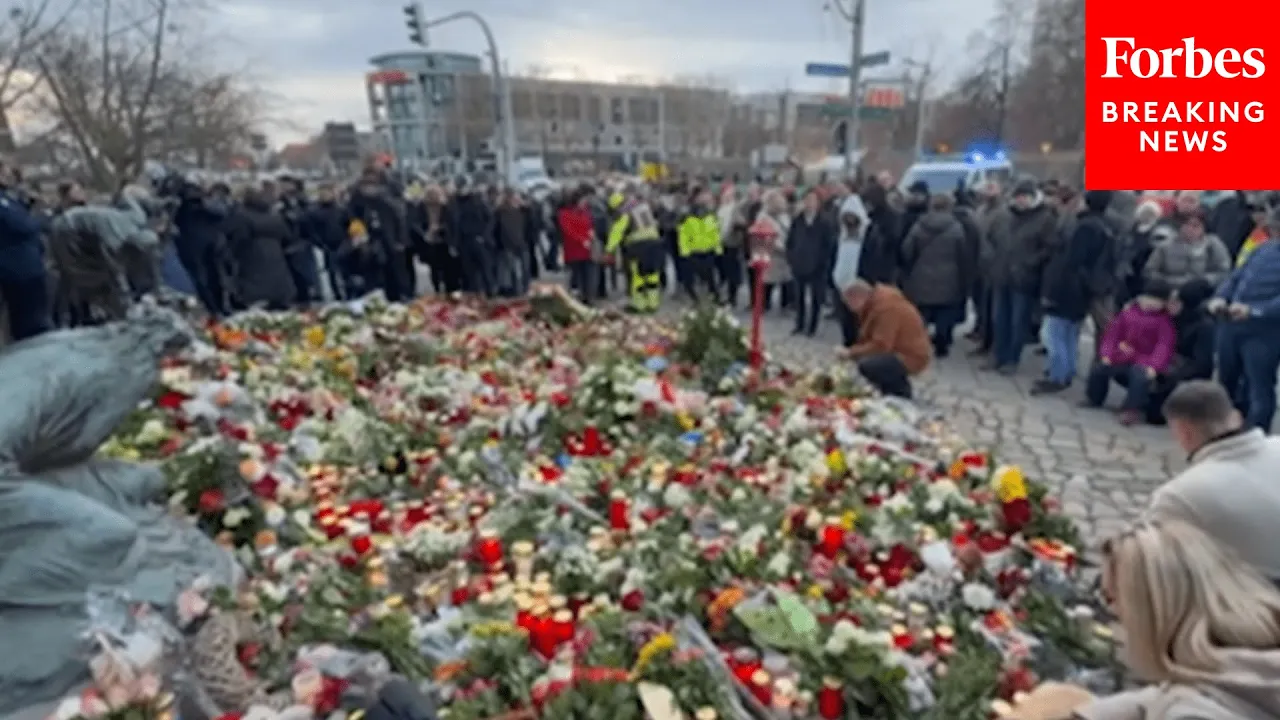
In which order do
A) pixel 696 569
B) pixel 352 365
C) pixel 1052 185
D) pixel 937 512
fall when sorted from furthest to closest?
pixel 1052 185
pixel 352 365
pixel 937 512
pixel 696 569

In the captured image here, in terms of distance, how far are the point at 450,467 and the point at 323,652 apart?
6.96ft

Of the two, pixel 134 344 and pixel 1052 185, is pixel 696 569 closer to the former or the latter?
pixel 134 344

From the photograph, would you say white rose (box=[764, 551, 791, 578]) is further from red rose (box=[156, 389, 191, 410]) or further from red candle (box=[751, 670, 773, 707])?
red rose (box=[156, 389, 191, 410])

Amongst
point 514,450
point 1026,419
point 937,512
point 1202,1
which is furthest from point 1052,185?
point 514,450

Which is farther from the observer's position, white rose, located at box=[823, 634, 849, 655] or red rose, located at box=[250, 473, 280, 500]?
red rose, located at box=[250, 473, 280, 500]

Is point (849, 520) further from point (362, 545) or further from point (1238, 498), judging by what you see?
point (362, 545)

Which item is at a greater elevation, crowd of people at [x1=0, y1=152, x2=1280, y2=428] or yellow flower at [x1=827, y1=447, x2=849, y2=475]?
crowd of people at [x1=0, y1=152, x2=1280, y2=428]

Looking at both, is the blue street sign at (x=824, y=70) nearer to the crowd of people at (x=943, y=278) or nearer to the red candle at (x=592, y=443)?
the crowd of people at (x=943, y=278)

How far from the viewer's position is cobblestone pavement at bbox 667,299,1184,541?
231 inches

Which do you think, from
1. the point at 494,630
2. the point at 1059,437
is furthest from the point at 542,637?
the point at 1059,437

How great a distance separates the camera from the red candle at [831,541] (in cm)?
441

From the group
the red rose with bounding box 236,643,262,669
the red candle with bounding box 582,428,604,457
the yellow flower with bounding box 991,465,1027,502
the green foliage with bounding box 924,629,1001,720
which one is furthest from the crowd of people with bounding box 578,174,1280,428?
the red rose with bounding box 236,643,262,669

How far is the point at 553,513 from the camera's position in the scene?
15.8ft

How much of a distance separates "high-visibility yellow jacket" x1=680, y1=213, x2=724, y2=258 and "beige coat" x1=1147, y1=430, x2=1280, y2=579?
9131mm
